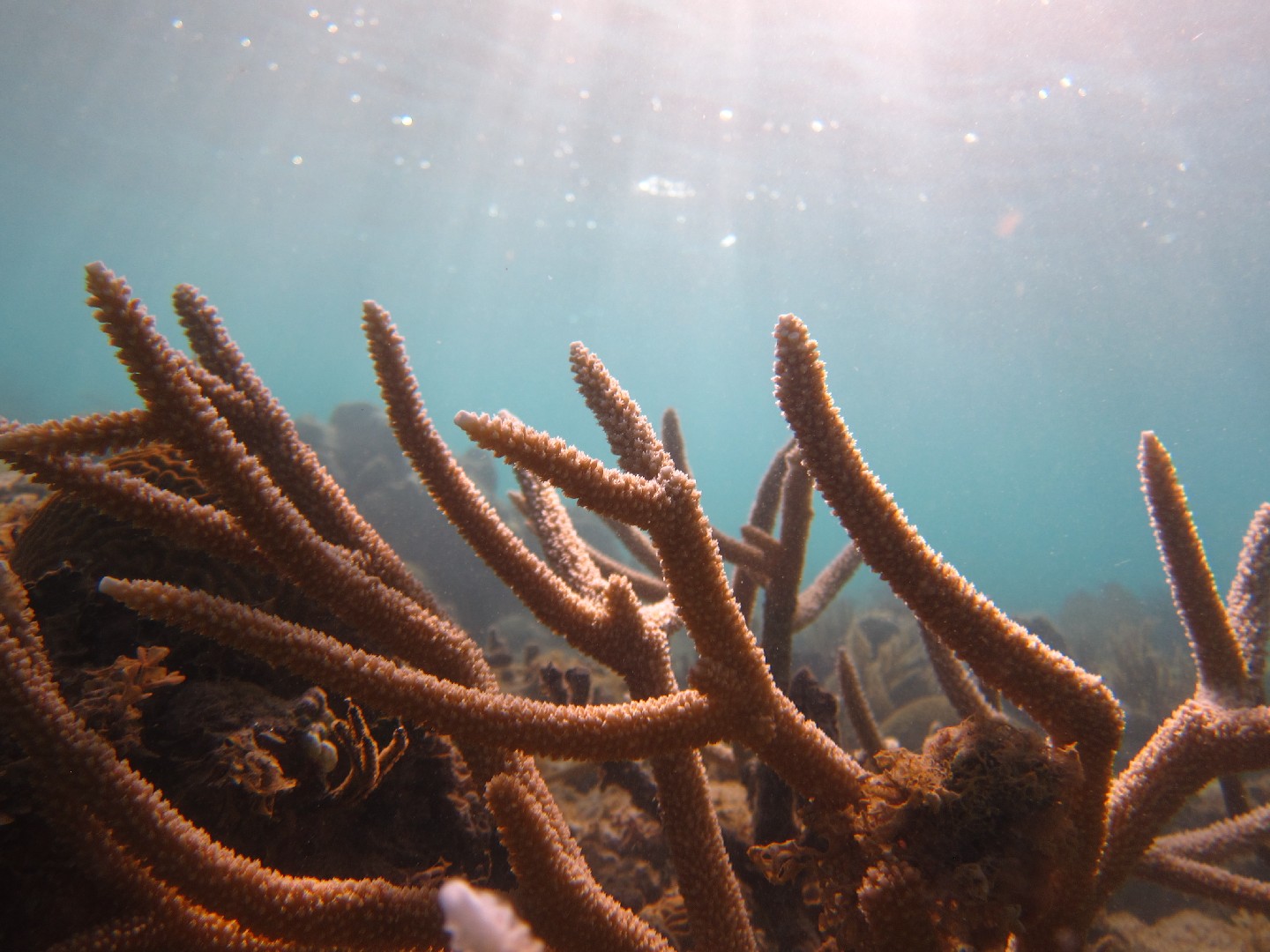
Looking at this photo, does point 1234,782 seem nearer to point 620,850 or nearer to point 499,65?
point 620,850

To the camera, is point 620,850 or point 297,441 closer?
point 297,441

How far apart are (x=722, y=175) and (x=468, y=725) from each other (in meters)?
31.6

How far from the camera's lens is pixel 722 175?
28.7 meters

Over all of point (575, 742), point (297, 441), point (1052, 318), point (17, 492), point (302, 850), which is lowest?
point (302, 850)

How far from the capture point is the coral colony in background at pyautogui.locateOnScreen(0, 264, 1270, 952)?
135 cm

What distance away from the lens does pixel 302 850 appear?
1891 millimetres

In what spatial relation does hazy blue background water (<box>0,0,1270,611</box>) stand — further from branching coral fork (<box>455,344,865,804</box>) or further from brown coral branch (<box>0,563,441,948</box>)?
brown coral branch (<box>0,563,441,948</box>)

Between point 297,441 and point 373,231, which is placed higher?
point 373,231

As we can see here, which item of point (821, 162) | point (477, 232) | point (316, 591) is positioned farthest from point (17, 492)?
point (477, 232)

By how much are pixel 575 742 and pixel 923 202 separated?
3555 cm

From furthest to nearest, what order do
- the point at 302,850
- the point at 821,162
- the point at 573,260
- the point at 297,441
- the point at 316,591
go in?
the point at 573,260 → the point at 821,162 → the point at 297,441 → the point at 302,850 → the point at 316,591

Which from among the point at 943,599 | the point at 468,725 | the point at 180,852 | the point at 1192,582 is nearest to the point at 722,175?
the point at 1192,582

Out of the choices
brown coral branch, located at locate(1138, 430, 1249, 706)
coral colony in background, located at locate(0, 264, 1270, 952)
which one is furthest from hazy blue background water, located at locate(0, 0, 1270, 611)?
coral colony in background, located at locate(0, 264, 1270, 952)

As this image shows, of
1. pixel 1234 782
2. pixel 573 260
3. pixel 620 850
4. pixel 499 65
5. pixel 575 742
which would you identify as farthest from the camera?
pixel 573 260
